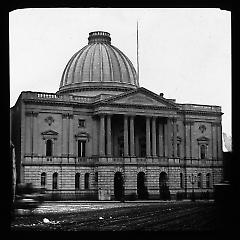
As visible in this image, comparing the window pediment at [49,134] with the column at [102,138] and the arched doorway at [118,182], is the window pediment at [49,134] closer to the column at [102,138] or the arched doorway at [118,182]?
the column at [102,138]

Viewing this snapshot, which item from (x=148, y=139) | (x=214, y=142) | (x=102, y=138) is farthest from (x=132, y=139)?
(x=214, y=142)

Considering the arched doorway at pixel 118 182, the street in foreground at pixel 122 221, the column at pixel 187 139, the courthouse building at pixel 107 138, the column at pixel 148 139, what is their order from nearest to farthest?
the street in foreground at pixel 122 221 < the courthouse building at pixel 107 138 < the column at pixel 187 139 < the column at pixel 148 139 < the arched doorway at pixel 118 182

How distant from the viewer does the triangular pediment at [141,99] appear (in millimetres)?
36875

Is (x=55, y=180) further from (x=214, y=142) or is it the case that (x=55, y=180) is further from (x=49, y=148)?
(x=214, y=142)

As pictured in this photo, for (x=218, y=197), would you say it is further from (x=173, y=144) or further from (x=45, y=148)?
(x=45, y=148)

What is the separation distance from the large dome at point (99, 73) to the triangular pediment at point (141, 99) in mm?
2148

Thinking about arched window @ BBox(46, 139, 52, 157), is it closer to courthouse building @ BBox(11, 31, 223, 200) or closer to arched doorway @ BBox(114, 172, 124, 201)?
courthouse building @ BBox(11, 31, 223, 200)

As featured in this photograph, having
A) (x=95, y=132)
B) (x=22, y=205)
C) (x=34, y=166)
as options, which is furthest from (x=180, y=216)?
(x=95, y=132)

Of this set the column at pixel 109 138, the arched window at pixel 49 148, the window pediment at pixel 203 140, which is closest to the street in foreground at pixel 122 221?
the window pediment at pixel 203 140

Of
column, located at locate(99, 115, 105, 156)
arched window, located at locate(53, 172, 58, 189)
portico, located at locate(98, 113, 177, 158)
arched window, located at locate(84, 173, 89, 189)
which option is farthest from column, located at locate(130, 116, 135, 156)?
arched window, located at locate(53, 172, 58, 189)

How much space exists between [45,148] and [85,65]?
9124 mm

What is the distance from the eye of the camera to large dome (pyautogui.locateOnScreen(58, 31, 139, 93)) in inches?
1740

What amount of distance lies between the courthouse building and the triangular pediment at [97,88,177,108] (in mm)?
75

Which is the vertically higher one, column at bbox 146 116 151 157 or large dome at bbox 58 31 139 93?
large dome at bbox 58 31 139 93
